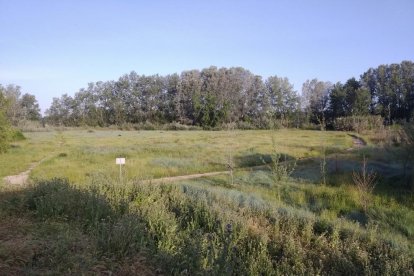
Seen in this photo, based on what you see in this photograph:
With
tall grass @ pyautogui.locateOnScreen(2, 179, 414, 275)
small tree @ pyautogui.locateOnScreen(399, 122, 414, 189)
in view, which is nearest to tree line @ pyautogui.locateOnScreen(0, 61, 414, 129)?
small tree @ pyautogui.locateOnScreen(399, 122, 414, 189)

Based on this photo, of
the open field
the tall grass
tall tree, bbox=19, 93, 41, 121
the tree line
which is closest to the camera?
the open field

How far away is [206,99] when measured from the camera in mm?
84875

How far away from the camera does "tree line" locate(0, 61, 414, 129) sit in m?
80.6

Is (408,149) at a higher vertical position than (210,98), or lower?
lower

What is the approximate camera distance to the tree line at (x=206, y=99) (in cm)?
8062

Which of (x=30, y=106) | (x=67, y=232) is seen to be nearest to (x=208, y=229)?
(x=67, y=232)

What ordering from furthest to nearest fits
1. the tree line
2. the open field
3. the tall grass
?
the tree line → the tall grass → the open field

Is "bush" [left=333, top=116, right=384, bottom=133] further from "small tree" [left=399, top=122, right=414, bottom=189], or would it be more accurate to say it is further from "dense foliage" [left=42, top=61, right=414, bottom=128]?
"small tree" [left=399, top=122, right=414, bottom=189]

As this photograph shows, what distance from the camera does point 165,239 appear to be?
7.75 meters

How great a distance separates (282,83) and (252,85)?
7.07 meters

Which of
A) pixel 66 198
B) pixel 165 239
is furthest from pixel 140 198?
pixel 165 239

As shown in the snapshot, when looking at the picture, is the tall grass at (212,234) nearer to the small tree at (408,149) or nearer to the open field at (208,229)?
the open field at (208,229)

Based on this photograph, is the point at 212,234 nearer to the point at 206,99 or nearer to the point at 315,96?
the point at 206,99

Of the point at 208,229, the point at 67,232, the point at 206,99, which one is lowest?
the point at 208,229
